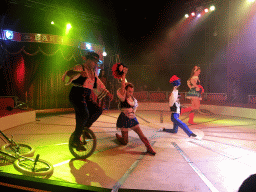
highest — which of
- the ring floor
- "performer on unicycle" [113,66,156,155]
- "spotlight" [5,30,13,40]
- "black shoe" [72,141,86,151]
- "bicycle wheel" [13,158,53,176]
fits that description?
"spotlight" [5,30,13,40]

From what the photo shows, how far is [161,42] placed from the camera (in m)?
17.0

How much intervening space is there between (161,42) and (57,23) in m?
8.52

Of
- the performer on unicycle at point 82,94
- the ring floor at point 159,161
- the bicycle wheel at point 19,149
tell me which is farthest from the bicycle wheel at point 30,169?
the performer on unicycle at point 82,94

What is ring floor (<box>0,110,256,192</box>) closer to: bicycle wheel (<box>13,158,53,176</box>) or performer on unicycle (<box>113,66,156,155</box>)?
bicycle wheel (<box>13,158,53,176</box>)

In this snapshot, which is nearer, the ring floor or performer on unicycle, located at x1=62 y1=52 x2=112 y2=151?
the ring floor

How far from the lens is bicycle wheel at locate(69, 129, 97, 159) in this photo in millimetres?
4086

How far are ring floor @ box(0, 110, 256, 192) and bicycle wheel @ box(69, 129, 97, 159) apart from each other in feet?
0.41

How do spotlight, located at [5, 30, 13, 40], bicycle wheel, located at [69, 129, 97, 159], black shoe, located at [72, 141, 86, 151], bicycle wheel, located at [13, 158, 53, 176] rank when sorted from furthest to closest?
spotlight, located at [5, 30, 13, 40] → bicycle wheel, located at [69, 129, 97, 159] → black shoe, located at [72, 141, 86, 151] → bicycle wheel, located at [13, 158, 53, 176]

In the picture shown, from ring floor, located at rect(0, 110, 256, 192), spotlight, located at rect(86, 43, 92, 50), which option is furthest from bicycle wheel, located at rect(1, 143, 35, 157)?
spotlight, located at rect(86, 43, 92, 50)

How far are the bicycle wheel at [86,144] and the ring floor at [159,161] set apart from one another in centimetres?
12

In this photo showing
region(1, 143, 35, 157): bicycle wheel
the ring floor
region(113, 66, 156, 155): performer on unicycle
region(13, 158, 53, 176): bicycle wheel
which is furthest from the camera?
region(113, 66, 156, 155): performer on unicycle

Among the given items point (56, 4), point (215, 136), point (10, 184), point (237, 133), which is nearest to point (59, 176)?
point (10, 184)

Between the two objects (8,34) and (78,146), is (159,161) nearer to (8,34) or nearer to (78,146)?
(78,146)

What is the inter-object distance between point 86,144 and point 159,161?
1.43m
